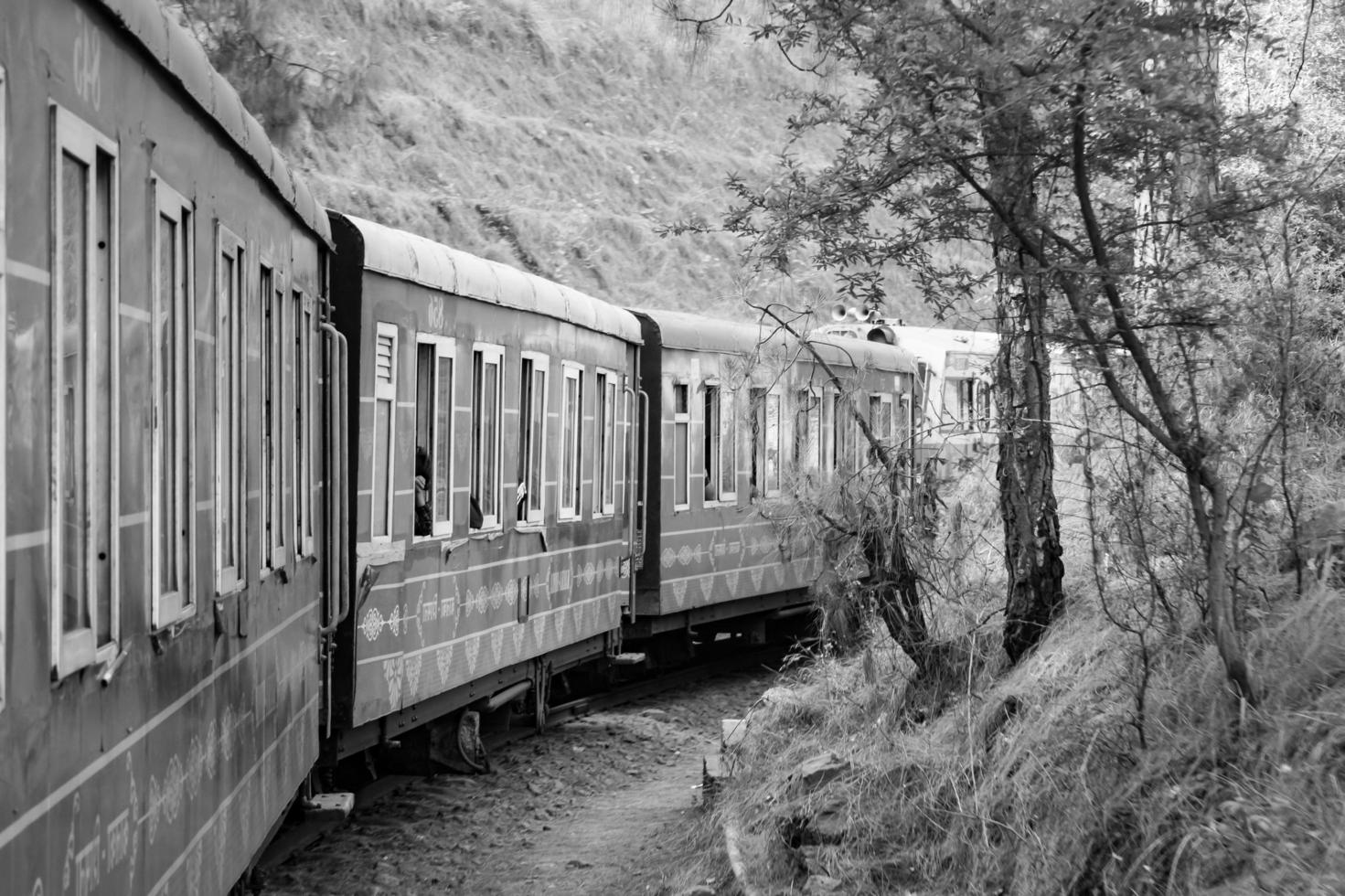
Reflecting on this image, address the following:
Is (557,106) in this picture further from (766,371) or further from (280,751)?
(280,751)

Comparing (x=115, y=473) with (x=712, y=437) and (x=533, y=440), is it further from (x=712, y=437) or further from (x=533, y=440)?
(x=712, y=437)

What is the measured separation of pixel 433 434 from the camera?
31.4 ft

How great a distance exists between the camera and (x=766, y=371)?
50.6 feet

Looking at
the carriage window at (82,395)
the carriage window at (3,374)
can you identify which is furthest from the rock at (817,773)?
the carriage window at (3,374)

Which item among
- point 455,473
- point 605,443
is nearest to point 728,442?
point 605,443

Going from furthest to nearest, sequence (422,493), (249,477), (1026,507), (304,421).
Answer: (422,493) < (1026,507) < (304,421) < (249,477)

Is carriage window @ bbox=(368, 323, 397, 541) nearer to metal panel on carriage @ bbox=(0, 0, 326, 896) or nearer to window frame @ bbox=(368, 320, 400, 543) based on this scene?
window frame @ bbox=(368, 320, 400, 543)

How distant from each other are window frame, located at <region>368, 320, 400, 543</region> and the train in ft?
0.08

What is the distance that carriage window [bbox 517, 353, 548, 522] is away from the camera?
11094 mm

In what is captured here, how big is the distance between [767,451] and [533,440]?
17.9 feet

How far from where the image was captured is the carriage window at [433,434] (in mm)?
9430

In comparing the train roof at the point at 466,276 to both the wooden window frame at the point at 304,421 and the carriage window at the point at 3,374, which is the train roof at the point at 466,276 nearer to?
the wooden window frame at the point at 304,421

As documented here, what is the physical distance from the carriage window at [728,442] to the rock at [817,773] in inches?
301

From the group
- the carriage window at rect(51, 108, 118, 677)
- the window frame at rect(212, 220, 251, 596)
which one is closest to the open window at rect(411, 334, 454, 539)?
the window frame at rect(212, 220, 251, 596)
